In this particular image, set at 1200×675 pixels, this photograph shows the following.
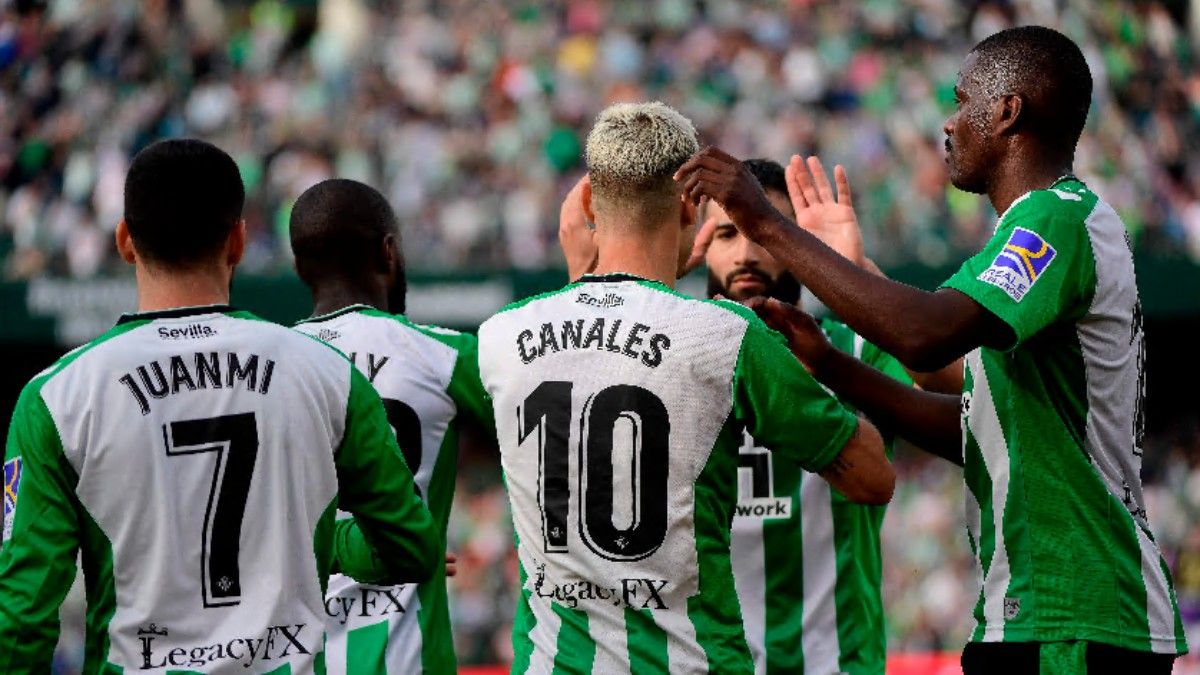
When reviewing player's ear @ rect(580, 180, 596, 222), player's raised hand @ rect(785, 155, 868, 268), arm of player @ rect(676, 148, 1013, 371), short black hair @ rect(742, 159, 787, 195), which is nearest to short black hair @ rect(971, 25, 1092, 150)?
arm of player @ rect(676, 148, 1013, 371)

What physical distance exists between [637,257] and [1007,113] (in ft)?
3.24

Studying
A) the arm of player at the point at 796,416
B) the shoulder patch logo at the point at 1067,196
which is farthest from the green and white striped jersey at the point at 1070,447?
the arm of player at the point at 796,416

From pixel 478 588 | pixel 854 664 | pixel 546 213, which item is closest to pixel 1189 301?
pixel 546 213

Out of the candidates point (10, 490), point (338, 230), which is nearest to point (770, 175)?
point (338, 230)

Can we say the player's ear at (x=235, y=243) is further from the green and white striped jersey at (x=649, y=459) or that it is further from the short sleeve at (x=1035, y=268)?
the short sleeve at (x=1035, y=268)

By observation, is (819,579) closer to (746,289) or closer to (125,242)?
(746,289)

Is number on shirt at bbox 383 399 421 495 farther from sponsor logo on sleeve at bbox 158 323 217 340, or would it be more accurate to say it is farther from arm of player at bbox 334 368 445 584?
sponsor logo on sleeve at bbox 158 323 217 340

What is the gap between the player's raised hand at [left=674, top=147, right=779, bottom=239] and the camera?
13.9 feet

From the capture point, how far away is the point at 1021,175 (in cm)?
439

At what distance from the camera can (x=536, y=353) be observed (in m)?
4.43

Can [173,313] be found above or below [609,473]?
above

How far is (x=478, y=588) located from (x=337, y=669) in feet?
34.9

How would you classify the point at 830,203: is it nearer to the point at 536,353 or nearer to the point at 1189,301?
the point at 536,353

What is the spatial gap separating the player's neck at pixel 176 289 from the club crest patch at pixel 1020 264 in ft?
5.89
